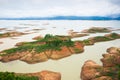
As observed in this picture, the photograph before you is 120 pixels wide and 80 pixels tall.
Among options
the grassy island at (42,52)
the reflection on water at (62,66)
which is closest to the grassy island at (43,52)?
the grassy island at (42,52)

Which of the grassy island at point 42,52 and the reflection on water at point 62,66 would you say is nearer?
the reflection on water at point 62,66

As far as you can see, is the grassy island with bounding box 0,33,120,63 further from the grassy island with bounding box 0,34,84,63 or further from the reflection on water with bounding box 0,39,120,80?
the reflection on water with bounding box 0,39,120,80

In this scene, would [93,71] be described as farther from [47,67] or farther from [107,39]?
[107,39]

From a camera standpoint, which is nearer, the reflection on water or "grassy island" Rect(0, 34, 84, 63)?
the reflection on water

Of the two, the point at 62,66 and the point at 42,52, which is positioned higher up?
the point at 42,52

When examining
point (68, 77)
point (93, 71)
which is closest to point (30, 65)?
point (68, 77)

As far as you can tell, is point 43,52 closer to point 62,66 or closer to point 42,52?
point 42,52

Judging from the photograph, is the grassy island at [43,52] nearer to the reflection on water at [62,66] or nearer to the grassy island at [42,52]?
the grassy island at [42,52]

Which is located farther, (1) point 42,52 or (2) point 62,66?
(1) point 42,52

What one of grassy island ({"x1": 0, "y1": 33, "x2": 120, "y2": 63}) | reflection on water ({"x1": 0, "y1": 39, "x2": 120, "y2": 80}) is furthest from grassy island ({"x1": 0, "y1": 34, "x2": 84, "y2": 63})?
reflection on water ({"x1": 0, "y1": 39, "x2": 120, "y2": 80})

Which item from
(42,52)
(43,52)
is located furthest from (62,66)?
(42,52)

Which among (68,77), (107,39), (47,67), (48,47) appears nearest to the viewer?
(68,77)
